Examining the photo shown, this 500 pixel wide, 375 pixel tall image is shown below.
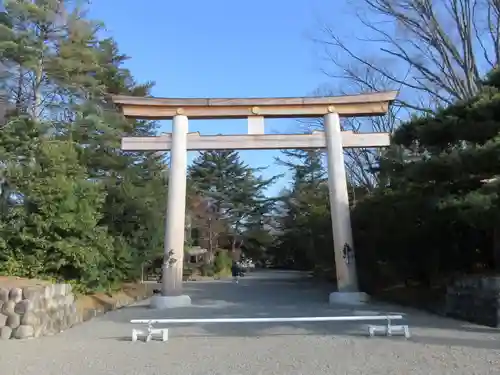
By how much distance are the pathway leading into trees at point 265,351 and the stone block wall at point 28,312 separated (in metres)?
0.28

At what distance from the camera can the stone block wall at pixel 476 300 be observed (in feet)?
25.8

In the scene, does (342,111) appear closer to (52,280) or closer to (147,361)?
(52,280)

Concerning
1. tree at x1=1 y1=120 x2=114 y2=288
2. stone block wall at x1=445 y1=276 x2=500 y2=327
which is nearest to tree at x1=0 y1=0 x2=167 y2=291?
tree at x1=1 y1=120 x2=114 y2=288

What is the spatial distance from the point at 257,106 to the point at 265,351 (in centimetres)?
859

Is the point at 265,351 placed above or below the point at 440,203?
below

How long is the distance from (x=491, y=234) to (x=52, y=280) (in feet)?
29.6

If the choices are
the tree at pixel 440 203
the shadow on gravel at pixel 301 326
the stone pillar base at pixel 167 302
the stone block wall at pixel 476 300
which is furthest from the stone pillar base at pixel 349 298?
the stone pillar base at pixel 167 302

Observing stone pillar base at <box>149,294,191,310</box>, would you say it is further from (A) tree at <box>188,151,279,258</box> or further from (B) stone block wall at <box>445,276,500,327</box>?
(A) tree at <box>188,151,279,258</box>

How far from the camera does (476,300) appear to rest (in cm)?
846

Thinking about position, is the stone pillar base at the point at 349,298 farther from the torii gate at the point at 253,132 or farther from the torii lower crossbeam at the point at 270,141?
the torii lower crossbeam at the point at 270,141

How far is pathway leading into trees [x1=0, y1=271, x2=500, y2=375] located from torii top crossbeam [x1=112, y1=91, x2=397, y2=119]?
6610mm

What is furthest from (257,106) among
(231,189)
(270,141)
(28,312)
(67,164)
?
(231,189)

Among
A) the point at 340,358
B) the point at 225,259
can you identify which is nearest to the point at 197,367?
the point at 340,358

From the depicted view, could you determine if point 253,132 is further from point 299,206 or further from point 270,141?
point 299,206
